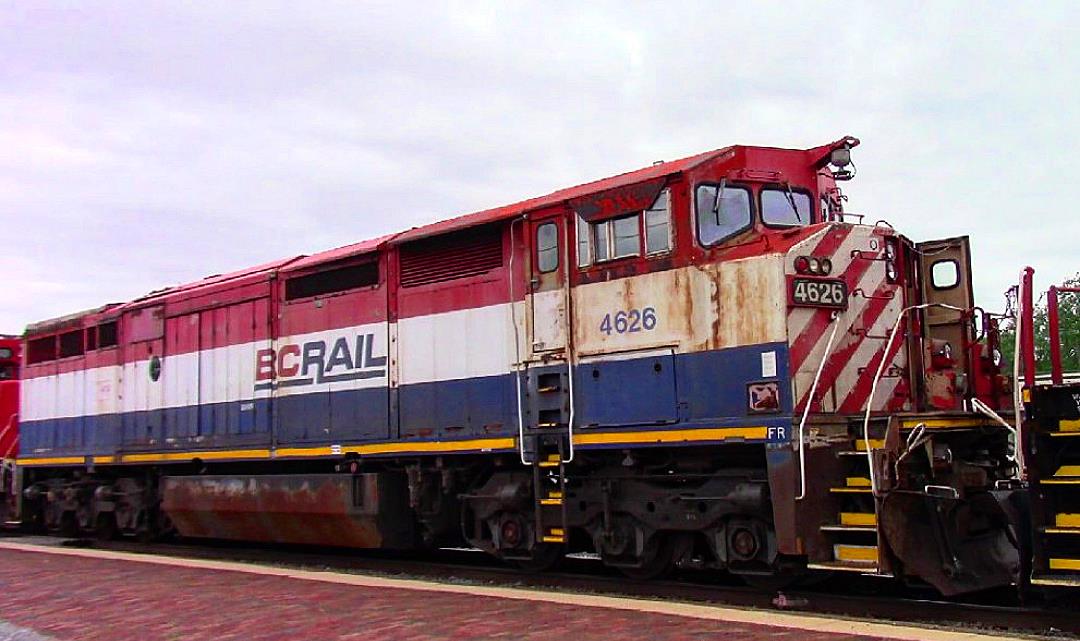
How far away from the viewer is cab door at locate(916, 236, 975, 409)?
980cm

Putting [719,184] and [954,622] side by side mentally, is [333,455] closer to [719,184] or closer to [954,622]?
[719,184]

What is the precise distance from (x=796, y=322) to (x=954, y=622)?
266 cm

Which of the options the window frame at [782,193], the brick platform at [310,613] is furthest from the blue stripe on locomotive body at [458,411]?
the brick platform at [310,613]

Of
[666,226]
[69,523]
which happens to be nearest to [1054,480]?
[666,226]

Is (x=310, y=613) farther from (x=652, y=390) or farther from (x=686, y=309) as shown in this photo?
(x=686, y=309)

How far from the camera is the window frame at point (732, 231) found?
9.48 meters

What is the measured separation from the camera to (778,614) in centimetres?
775

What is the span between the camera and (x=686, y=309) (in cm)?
956

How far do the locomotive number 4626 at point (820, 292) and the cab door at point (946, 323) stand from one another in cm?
122

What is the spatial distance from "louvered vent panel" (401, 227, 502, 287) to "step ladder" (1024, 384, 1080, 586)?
5.71 m

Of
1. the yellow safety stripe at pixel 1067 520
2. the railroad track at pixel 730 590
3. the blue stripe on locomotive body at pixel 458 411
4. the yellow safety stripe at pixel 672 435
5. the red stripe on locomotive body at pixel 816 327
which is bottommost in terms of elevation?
the railroad track at pixel 730 590

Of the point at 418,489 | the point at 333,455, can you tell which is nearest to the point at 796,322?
the point at 418,489

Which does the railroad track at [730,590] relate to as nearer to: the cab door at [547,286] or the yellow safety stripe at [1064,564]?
the yellow safety stripe at [1064,564]

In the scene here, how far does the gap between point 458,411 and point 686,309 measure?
10.8 feet
